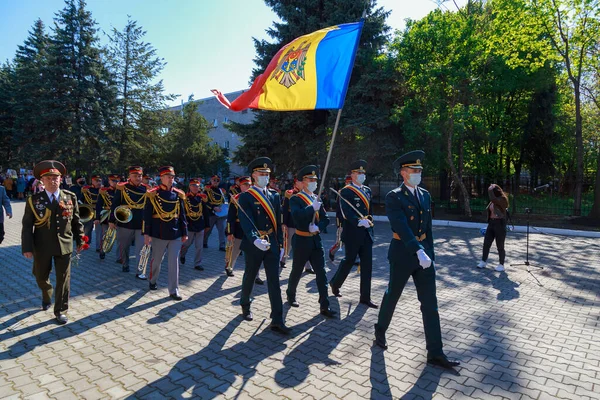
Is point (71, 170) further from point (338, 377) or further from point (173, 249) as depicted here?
point (338, 377)

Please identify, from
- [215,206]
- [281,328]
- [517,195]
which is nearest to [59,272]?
[281,328]

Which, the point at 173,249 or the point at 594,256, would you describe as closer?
the point at 173,249

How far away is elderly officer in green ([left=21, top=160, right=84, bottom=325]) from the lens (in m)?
5.57

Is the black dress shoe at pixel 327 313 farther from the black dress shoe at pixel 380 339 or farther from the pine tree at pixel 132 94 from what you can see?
the pine tree at pixel 132 94

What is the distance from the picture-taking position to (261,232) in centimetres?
Result: 574

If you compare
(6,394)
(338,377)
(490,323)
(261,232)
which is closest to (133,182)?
(261,232)

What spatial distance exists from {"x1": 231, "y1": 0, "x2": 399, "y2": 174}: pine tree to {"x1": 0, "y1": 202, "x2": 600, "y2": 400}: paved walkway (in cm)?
1214

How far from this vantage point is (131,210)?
859 centimetres

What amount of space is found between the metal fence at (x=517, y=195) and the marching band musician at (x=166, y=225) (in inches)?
581

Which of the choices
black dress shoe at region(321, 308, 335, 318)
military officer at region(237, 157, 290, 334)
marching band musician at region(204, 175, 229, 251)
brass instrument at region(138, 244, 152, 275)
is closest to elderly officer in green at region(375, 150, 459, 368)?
black dress shoe at region(321, 308, 335, 318)

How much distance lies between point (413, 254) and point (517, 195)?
18.0 metres

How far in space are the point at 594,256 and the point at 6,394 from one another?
41.6 feet

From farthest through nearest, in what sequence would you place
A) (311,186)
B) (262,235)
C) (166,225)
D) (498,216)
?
(498,216)
(166,225)
(311,186)
(262,235)

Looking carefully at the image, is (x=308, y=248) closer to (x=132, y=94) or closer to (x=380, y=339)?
(x=380, y=339)
